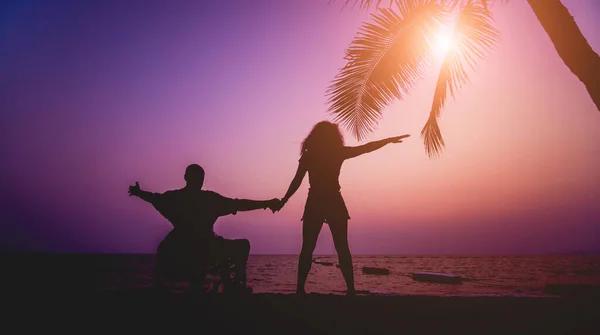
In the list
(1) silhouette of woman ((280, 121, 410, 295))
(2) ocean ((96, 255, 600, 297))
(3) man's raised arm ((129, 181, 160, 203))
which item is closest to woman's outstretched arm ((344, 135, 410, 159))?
(1) silhouette of woman ((280, 121, 410, 295))

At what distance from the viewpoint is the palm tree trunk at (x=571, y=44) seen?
4047 millimetres

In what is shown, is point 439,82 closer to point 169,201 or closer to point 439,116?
point 439,116

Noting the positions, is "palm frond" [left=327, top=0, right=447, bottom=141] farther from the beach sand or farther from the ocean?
the ocean

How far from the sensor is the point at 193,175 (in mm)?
4027

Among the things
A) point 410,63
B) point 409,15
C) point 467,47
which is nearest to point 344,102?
point 410,63

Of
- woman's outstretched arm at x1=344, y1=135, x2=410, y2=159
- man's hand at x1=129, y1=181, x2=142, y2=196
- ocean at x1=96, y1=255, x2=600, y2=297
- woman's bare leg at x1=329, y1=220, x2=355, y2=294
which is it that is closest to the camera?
man's hand at x1=129, y1=181, x2=142, y2=196

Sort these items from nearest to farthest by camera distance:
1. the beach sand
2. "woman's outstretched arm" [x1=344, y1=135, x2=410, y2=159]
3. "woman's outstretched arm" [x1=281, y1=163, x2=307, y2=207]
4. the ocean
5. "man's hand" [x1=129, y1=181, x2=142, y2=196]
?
1. the beach sand
2. "man's hand" [x1=129, y1=181, x2=142, y2=196]
3. "woman's outstretched arm" [x1=344, y1=135, x2=410, y2=159]
4. "woman's outstretched arm" [x1=281, y1=163, x2=307, y2=207]
5. the ocean

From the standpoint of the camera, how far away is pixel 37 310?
3.21 m

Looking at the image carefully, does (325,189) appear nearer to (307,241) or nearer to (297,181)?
(297,181)

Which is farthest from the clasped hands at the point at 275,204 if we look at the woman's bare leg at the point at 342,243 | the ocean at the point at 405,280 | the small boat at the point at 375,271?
the small boat at the point at 375,271

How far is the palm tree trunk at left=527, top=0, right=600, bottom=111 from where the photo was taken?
13.3ft

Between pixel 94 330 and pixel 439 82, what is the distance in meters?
6.45

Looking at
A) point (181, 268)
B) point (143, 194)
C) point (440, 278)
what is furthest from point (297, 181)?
point (440, 278)

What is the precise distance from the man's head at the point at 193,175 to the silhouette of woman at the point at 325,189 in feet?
4.58
